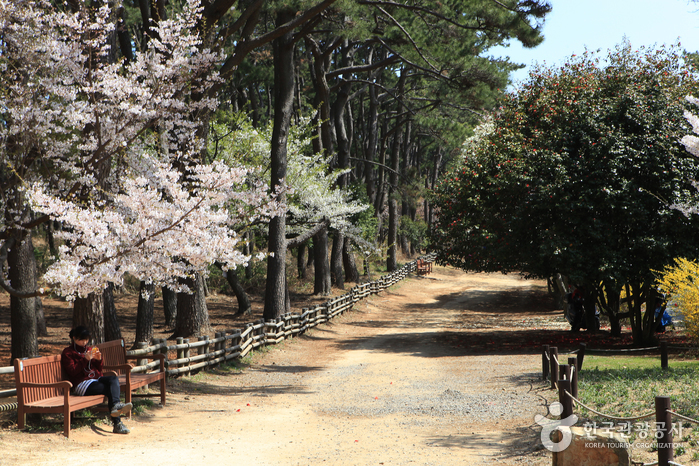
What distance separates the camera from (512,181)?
53.0 feet

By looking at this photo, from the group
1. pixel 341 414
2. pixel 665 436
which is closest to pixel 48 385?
pixel 341 414

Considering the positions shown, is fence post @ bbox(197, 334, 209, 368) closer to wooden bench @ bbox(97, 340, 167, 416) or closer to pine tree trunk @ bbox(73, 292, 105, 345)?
pine tree trunk @ bbox(73, 292, 105, 345)

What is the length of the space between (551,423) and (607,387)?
234 cm

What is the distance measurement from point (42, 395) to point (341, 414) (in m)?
4.22

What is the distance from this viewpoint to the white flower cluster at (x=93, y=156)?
6.99m

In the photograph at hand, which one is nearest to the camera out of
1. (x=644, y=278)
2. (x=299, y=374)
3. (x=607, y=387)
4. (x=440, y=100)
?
(x=607, y=387)

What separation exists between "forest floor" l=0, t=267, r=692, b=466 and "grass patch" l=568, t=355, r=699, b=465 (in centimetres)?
80

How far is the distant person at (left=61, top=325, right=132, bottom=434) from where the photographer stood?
7254 mm

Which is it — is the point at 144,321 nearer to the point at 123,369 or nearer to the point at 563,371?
the point at 123,369

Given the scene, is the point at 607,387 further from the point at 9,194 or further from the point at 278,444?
the point at 9,194

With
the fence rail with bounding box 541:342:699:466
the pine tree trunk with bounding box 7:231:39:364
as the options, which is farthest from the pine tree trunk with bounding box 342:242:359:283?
the pine tree trunk with bounding box 7:231:39:364

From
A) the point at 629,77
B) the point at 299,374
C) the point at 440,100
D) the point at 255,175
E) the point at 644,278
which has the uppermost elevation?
the point at 440,100

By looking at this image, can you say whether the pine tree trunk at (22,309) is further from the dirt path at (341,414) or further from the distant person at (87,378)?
the distant person at (87,378)

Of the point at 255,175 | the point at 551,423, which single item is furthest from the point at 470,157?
the point at 551,423
